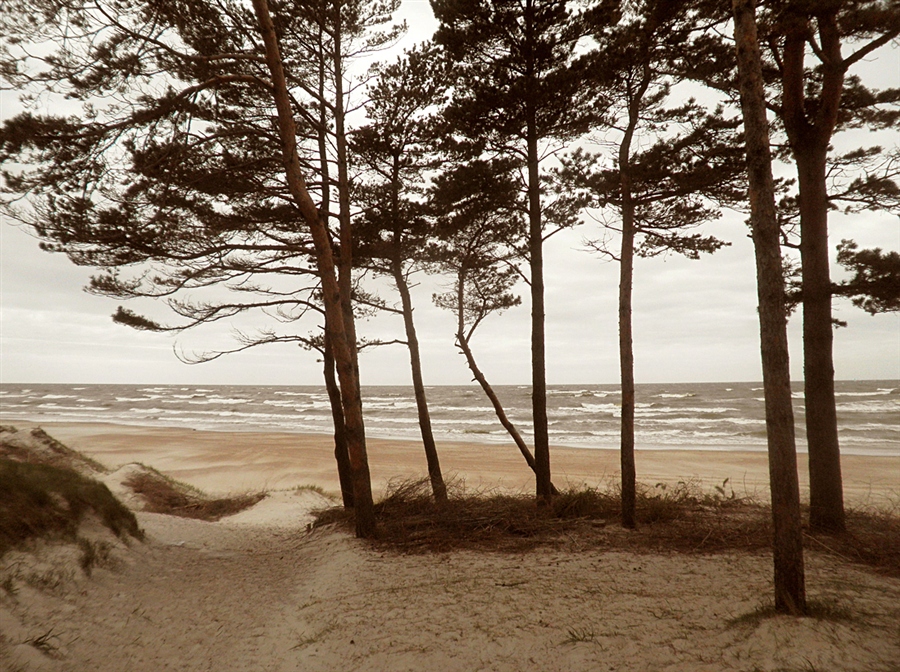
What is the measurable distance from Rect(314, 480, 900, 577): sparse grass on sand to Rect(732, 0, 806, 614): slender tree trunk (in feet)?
6.14

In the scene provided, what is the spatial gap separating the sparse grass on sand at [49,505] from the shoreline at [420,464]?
665cm

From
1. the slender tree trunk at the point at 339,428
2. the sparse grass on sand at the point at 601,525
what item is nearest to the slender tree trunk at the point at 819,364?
the sparse grass on sand at the point at 601,525

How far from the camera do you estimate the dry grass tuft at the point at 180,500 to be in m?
Answer: 10.5

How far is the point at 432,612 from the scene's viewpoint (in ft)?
15.6

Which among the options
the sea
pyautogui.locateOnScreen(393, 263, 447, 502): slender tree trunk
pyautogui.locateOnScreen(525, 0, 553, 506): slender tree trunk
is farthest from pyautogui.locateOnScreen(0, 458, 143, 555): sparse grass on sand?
the sea

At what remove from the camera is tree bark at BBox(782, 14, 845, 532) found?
20.8 feet

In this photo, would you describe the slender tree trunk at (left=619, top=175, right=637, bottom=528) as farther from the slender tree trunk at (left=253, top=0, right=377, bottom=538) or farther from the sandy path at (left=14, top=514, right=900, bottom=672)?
the slender tree trunk at (left=253, top=0, right=377, bottom=538)

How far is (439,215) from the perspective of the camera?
9.64m

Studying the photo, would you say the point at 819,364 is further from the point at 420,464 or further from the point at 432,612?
the point at 420,464

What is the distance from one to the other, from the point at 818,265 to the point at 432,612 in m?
6.13

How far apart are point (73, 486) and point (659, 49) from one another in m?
9.21

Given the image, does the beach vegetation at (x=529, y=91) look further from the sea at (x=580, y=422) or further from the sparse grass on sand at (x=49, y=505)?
the sea at (x=580, y=422)

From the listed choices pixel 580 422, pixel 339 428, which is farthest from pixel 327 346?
pixel 580 422

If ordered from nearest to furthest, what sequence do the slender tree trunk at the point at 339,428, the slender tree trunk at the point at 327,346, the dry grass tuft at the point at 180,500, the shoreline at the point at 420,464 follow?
1. the slender tree trunk at the point at 327,346
2. the slender tree trunk at the point at 339,428
3. the dry grass tuft at the point at 180,500
4. the shoreline at the point at 420,464
